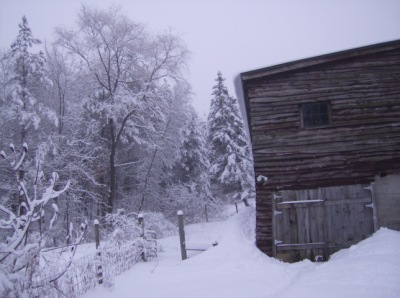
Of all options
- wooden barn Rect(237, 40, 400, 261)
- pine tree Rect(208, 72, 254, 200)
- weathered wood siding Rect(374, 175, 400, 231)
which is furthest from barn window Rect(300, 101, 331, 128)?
pine tree Rect(208, 72, 254, 200)

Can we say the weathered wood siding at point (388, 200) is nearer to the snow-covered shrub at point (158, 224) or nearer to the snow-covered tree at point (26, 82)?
the snow-covered shrub at point (158, 224)

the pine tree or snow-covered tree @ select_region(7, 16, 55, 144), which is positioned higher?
snow-covered tree @ select_region(7, 16, 55, 144)

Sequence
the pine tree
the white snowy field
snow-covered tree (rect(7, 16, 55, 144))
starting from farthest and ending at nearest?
the pine tree → snow-covered tree (rect(7, 16, 55, 144)) → the white snowy field

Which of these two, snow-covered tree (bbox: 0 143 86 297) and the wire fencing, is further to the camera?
the wire fencing

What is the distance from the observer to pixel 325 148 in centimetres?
1013

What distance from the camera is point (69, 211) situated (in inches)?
849

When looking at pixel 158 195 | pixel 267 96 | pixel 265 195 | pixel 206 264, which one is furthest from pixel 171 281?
pixel 158 195

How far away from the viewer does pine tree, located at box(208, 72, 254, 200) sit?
2514cm

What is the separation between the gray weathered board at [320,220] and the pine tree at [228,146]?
14495mm

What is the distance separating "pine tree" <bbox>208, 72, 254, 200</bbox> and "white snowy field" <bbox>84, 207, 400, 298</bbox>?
572 inches

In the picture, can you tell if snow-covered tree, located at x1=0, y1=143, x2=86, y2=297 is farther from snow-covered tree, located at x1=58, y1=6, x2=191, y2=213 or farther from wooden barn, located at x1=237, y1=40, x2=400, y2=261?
snow-covered tree, located at x1=58, y1=6, x2=191, y2=213

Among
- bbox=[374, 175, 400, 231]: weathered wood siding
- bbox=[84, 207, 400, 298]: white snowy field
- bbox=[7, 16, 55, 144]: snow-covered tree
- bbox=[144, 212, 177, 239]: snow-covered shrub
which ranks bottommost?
bbox=[144, 212, 177, 239]: snow-covered shrub

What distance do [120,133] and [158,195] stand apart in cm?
617

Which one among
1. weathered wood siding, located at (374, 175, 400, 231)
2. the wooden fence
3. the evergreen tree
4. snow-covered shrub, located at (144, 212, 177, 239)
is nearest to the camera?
the wooden fence
